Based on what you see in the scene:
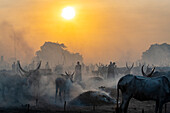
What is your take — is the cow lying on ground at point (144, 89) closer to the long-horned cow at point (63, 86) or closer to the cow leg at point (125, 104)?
the cow leg at point (125, 104)

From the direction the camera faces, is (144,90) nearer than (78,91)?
Yes

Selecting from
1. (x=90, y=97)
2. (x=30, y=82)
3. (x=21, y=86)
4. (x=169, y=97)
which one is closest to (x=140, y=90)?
(x=169, y=97)

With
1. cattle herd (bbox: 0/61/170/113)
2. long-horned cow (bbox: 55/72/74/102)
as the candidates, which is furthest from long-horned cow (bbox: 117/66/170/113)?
long-horned cow (bbox: 55/72/74/102)

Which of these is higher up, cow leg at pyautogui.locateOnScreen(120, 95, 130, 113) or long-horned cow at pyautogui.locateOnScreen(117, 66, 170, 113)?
long-horned cow at pyautogui.locateOnScreen(117, 66, 170, 113)

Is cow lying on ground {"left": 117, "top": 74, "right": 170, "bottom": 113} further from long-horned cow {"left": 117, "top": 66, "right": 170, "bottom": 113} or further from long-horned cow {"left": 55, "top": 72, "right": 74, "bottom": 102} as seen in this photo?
long-horned cow {"left": 55, "top": 72, "right": 74, "bottom": 102}

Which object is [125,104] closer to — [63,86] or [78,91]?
[63,86]

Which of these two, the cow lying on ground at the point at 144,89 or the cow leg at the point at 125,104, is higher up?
the cow lying on ground at the point at 144,89

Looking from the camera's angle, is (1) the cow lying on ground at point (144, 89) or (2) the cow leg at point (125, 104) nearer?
(2) the cow leg at point (125, 104)

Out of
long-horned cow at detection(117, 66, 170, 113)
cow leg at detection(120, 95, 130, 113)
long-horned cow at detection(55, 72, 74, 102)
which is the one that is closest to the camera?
cow leg at detection(120, 95, 130, 113)

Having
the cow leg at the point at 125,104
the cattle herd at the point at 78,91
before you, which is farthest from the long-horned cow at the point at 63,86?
the cow leg at the point at 125,104

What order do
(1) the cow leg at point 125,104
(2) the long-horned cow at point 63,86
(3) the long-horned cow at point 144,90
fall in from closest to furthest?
(1) the cow leg at point 125,104 < (3) the long-horned cow at point 144,90 < (2) the long-horned cow at point 63,86

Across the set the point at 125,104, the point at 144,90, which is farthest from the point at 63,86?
the point at 144,90

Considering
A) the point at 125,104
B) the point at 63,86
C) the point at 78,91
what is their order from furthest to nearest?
the point at 78,91 → the point at 63,86 → the point at 125,104

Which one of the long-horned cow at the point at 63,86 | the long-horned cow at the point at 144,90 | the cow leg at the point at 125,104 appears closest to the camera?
the cow leg at the point at 125,104
